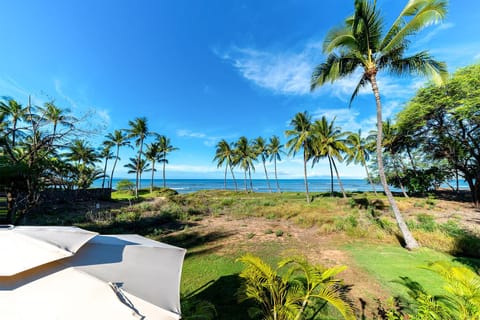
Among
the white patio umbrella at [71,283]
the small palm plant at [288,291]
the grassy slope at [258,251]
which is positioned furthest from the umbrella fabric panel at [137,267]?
the grassy slope at [258,251]

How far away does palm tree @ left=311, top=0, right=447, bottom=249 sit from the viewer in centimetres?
618

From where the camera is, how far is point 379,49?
689cm

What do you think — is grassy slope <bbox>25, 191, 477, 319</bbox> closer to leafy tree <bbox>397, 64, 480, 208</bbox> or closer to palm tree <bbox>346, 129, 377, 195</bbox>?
leafy tree <bbox>397, 64, 480, 208</bbox>

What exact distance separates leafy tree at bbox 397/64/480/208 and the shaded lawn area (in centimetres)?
986

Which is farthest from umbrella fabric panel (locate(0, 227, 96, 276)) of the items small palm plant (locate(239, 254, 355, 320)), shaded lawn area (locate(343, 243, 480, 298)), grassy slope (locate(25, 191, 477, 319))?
shaded lawn area (locate(343, 243, 480, 298))

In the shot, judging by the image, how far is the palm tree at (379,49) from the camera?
6.18m

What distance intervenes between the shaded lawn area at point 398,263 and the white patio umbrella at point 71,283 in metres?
4.30

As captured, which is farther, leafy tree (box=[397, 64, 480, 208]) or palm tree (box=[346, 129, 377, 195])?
palm tree (box=[346, 129, 377, 195])

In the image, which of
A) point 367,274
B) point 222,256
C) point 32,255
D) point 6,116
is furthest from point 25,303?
point 6,116

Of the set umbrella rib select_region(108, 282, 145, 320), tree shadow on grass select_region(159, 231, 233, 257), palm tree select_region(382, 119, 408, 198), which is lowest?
tree shadow on grass select_region(159, 231, 233, 257)

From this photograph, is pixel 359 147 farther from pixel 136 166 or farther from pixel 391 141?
pixel 136 166

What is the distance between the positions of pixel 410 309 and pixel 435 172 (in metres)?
25.3

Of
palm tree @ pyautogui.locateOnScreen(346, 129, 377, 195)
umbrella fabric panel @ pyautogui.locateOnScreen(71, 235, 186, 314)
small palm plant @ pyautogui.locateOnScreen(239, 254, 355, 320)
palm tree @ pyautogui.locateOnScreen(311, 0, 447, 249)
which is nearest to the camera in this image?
umbrella fabric panel @ pyautogui.locateOnScreen(71, 235, 186, 314)

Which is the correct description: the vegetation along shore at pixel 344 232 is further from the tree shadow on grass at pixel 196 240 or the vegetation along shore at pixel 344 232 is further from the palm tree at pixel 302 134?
the palm tree at pixel 302 134
